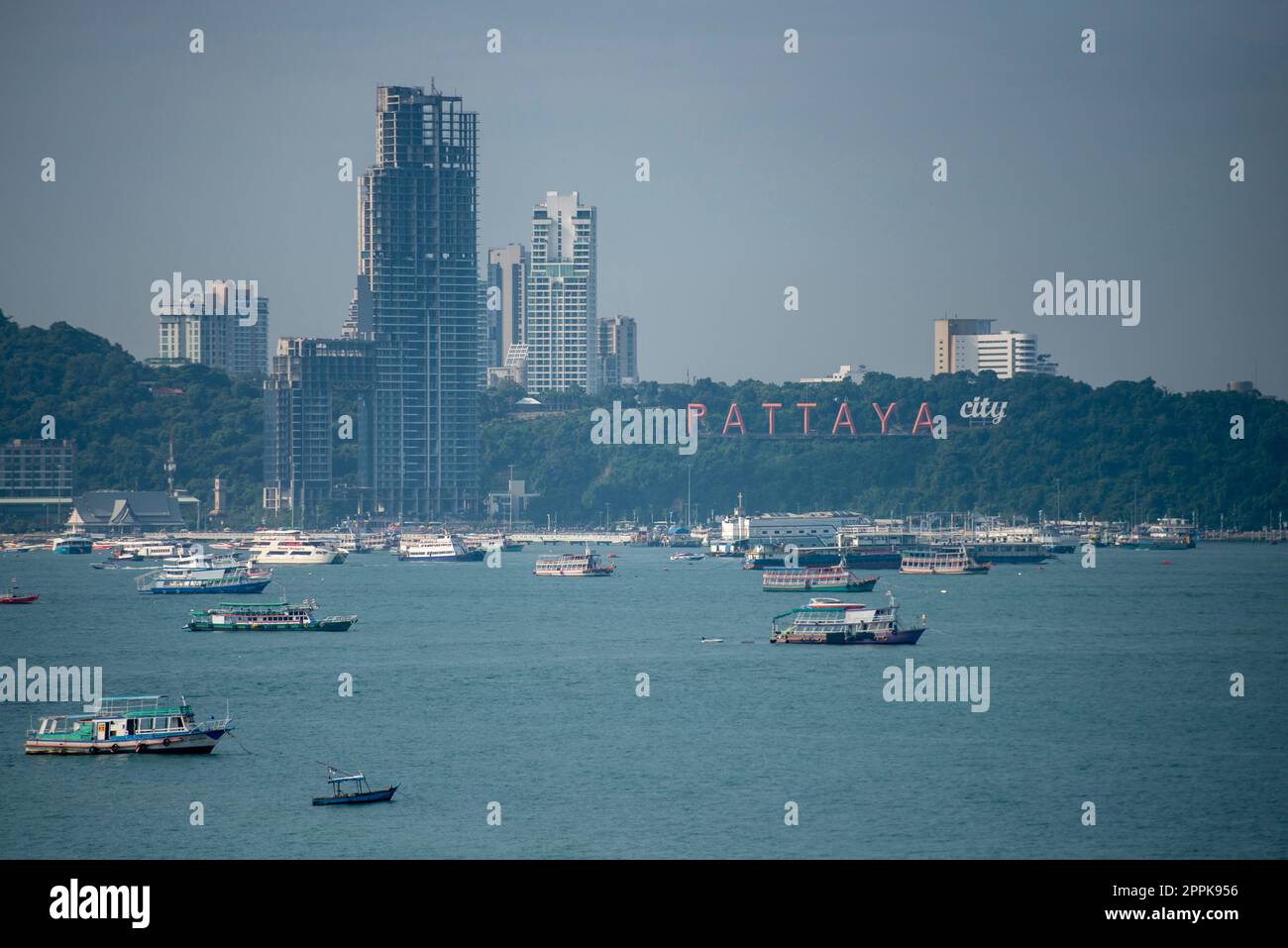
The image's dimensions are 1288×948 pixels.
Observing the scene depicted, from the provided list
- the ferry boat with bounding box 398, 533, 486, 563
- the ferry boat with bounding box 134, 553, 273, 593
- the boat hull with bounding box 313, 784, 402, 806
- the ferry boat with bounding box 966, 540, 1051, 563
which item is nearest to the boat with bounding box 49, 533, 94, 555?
the ferry boat with bounding box 398, 533, 486, 563

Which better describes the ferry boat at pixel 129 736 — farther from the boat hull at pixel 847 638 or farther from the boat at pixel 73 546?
the boat at pixel 73 546

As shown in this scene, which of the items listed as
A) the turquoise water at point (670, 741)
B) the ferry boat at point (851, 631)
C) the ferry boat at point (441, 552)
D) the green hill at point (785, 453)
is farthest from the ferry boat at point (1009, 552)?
the ferry boat at point (851, 631)

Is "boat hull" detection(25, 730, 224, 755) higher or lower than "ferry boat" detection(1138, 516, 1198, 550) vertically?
lower

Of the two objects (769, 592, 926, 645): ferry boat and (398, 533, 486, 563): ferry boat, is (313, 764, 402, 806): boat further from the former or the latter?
(398, 533, 486, 563): ferry boat
